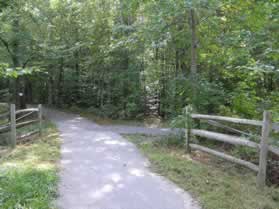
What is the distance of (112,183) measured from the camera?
422cm

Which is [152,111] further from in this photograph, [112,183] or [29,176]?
[29,176]

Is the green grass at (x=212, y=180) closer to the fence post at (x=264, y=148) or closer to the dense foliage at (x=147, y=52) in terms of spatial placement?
the fence post at (x=264, y=148)

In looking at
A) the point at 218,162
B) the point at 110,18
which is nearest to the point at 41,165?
the point at 218,162

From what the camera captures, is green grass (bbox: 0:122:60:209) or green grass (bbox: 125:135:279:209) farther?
green grass (bbox: 125:135:279:209)

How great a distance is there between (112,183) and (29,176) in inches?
51.9

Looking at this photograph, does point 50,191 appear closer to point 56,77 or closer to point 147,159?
point 147,159

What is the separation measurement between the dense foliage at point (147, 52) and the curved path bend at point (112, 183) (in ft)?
7.46

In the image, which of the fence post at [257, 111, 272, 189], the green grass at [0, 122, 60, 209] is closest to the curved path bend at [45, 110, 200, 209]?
the green grass at [0, 122, 60, 209]

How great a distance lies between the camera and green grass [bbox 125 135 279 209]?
140 inches

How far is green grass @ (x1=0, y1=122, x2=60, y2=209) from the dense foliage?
3.45 meters

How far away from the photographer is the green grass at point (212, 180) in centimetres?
355

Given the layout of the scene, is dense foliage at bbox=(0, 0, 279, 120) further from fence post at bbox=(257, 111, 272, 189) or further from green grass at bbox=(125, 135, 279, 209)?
green grass at bbox=(125, 135, 279, 209)

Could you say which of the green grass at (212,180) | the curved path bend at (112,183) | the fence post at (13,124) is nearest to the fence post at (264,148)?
the green grass at (212,180)

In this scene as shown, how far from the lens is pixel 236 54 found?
554 cm
